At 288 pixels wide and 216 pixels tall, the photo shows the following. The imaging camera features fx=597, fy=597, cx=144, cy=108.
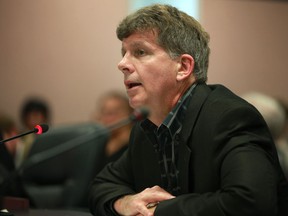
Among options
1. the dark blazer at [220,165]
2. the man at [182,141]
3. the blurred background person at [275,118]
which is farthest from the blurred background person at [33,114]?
the dark blazer at [220,165]

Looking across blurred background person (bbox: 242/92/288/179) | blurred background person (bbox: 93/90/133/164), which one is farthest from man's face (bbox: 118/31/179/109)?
blurred background person (bbox: 93/90/133/164)

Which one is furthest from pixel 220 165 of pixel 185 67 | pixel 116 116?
pixel 116 116

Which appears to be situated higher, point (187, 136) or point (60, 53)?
point (60, 53)

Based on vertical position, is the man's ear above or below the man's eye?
below

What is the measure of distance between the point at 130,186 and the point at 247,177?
74cm

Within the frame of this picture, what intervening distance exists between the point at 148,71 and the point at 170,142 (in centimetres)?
28

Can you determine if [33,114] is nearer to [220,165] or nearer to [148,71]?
[148,71]

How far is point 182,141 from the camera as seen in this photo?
2.09m

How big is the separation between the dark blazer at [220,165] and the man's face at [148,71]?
12 cm

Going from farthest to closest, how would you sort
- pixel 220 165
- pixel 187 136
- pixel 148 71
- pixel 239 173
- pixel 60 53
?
pixel 60 53 → pixel 148 71 → pixel 187 136 → pixel 220 165 → pixel 239 173

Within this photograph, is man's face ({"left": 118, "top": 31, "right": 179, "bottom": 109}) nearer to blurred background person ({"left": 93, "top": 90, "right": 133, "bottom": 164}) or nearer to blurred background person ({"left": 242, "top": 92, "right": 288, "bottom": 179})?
blurred background person ({"left": 242, "top": 92, "right": 288, "bottom": 179})

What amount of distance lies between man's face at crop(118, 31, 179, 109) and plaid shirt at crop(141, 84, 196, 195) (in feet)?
0.21

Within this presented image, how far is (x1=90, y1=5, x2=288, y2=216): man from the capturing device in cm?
182

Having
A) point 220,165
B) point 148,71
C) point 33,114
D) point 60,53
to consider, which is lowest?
point 33,114
